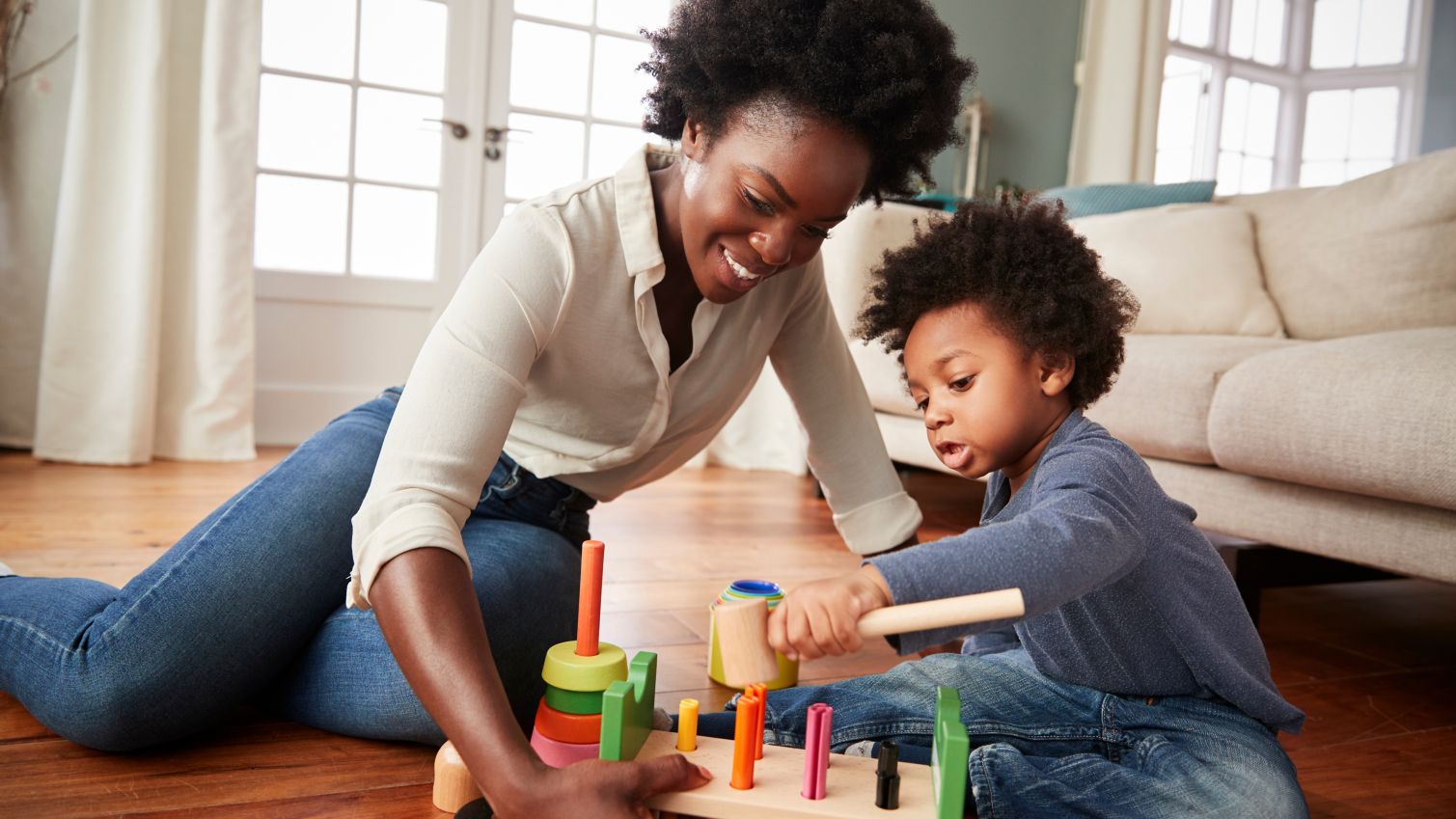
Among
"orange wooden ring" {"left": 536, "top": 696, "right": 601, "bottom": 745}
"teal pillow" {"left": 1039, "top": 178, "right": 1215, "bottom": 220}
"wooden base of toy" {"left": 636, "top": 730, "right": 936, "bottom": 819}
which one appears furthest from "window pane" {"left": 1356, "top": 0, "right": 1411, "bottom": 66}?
"orange wooden ring" {"left": 536, "top": 696, "right": 601, "bottom": 745}

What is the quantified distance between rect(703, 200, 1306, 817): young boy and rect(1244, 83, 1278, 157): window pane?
4449 mm

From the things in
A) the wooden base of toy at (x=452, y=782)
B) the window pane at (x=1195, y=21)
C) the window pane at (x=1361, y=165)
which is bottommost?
the wooden base of toy at (x=452, y=782)

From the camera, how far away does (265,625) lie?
40.6 inches

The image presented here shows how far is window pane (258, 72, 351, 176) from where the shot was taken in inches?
117

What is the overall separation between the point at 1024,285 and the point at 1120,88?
124 inches

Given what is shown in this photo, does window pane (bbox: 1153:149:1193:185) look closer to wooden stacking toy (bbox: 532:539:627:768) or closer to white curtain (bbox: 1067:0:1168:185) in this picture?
white curtain (bbox: 1067:0:1168:185)

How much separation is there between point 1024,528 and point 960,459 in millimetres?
226

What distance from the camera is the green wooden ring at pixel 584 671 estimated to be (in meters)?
0.85

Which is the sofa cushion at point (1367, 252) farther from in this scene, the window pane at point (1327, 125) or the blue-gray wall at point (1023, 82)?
the window pane at point (1327, 125)

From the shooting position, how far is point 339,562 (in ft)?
3.62

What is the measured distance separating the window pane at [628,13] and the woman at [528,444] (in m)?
2.37

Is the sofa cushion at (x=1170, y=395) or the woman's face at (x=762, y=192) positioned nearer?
the woman's face at (x=762, y=192)

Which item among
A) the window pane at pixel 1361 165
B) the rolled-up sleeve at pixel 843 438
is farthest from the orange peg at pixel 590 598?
the window pane at pixel 1361 165

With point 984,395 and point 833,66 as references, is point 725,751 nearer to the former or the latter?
point 984,395
